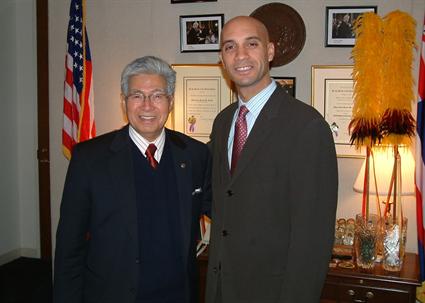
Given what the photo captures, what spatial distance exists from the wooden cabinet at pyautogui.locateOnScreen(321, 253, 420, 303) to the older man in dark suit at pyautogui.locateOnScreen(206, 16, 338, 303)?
3.25 ft

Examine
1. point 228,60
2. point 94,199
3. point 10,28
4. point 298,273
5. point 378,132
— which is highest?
point 10,28

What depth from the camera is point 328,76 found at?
3.01 metres

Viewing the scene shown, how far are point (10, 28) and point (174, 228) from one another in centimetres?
365

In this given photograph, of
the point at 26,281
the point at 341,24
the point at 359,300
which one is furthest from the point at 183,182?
the point at 26,281

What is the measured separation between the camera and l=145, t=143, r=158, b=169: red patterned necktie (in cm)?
184

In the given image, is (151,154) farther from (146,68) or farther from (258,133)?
(258,133)

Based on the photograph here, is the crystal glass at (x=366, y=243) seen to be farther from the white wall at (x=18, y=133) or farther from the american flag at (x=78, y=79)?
the white wall at (x=18, y=133)

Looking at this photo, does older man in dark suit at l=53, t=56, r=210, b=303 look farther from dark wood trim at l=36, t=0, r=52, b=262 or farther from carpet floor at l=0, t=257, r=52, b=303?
dark wood trim at l=36, t=0, r=52, b=262

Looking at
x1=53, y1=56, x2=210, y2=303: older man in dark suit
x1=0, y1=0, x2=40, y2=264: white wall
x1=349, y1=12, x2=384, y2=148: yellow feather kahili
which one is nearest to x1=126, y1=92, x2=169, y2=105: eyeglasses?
x1=53, y1=56, x2=210, y2=303: older man in dark suit

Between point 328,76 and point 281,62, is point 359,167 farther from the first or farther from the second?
point 281,62

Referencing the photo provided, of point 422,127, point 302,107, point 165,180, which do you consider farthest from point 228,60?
point 422,127

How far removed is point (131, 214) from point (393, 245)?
167 cm

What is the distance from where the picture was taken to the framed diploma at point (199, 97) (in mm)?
3271

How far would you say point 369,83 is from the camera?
2697mm
